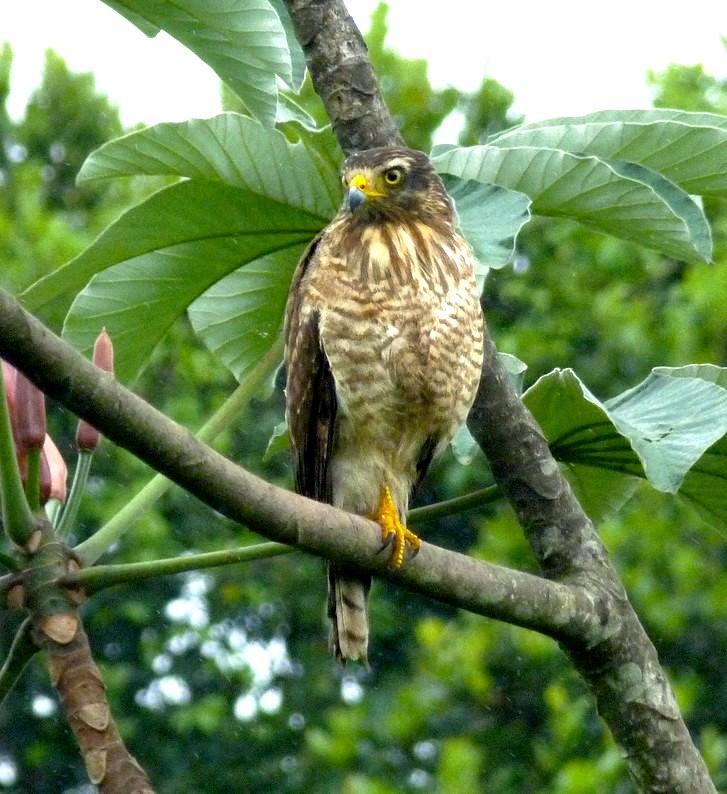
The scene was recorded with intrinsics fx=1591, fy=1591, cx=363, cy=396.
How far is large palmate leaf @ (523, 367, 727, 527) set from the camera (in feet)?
7.84

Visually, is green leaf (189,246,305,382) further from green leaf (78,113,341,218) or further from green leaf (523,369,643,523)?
green leaf (523,369,643,523)

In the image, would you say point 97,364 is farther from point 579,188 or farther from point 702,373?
point 702,373

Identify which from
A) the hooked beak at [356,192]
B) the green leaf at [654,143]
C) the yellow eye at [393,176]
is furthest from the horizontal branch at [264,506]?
the yellow eye at [393,176]

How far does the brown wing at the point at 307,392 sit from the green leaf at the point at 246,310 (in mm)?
104

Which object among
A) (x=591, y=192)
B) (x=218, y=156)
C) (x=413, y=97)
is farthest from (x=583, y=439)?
(x=413, y=97)

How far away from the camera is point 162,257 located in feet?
9.37

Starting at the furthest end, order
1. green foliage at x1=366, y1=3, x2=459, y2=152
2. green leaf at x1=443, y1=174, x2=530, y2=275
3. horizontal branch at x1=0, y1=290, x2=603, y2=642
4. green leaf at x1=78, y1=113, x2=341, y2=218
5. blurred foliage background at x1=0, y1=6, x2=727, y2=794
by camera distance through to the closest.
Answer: green foliage at x1=366, y1=3, x2=459, y2=152
blurred foliage background at x1=0, y1=6, x2=727, y2=794
green leaf at x1=78, y1=113, x2=341, y2=218
green leaf at x1=443, y1=174, x2=530, y2=275
horizontal branch at x1=0, y1=290, x2=603, y2=642

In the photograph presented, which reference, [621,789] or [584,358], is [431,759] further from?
[584,358]

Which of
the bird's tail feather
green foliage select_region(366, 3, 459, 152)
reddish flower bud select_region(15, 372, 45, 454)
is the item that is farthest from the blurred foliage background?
reddish flower bud select_region(15, 372, 45, 454)

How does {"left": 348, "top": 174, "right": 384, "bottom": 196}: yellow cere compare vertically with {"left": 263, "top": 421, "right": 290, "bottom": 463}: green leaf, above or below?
above

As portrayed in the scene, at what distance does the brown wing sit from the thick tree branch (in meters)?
0.34

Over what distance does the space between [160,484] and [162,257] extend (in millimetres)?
563

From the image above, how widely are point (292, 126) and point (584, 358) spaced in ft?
17.4

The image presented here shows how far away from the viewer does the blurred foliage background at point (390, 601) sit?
7.01 metres
